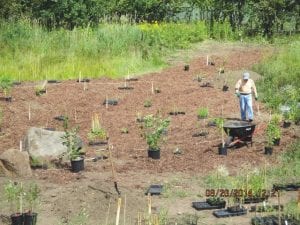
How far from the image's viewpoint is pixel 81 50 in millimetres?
20594

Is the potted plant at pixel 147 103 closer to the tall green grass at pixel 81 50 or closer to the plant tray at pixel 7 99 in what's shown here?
the plant tray at pixel 7 99

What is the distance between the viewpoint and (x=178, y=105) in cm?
1516

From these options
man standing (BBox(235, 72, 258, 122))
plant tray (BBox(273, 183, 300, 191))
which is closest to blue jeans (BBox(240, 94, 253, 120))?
man standing (BBox(235, 72, 258, 122))

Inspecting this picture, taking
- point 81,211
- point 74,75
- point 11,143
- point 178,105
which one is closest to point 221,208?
point 81,211

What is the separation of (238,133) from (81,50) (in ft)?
34.5

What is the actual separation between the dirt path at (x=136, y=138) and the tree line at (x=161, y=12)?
5591 mm

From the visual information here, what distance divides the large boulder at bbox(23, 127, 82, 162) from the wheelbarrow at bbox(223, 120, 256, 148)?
3.10 meters

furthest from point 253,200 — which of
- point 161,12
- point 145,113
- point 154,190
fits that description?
point 161,12

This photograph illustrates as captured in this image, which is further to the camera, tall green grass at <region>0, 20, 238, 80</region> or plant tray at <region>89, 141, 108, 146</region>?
tall green grass at <region>0, 20, 238, 80</region>

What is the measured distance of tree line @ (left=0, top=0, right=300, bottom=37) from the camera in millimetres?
23969

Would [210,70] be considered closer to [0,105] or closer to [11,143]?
[0,105]

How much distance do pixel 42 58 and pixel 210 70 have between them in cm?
→ 561

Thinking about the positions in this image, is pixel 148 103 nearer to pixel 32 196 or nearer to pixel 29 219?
pixel 32 196

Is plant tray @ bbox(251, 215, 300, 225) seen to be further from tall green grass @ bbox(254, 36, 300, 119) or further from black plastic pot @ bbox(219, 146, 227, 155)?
tall green grass @ bbox(254, 36, 300, 119)
